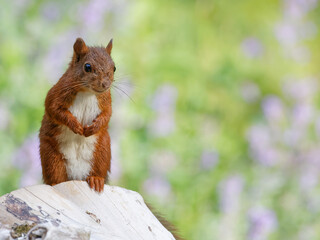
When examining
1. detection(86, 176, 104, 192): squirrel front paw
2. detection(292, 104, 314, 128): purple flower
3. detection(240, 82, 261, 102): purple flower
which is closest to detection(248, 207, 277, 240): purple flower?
detection(292, 104, 314, 128): purple flower

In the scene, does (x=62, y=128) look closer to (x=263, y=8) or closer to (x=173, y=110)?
(x=173, y=110)

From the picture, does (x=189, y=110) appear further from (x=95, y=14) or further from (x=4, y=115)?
(x=4, y=115)

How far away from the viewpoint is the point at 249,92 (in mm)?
3254

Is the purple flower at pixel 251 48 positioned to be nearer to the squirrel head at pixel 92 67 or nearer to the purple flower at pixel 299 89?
the purple flower at pixel 299 89

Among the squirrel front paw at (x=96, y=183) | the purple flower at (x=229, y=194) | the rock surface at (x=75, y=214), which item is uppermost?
the purple flower at (x=229, y=194)

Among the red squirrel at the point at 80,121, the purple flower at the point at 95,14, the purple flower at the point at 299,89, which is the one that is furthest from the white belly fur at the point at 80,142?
the purple flower at the point at 299,89

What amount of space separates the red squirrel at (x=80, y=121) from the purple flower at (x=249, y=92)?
1.83 metres

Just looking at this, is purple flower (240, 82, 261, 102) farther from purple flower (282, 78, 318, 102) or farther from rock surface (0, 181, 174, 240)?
rock surface (0, 181, 174, 240)

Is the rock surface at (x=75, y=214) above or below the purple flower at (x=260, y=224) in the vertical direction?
below

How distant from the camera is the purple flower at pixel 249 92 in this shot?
3244mm

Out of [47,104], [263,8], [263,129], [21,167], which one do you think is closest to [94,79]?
[47,104]

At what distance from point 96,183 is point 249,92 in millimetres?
1972

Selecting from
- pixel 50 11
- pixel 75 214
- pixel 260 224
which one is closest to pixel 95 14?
pixel 50 11

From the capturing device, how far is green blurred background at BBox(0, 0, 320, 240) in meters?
2.61
